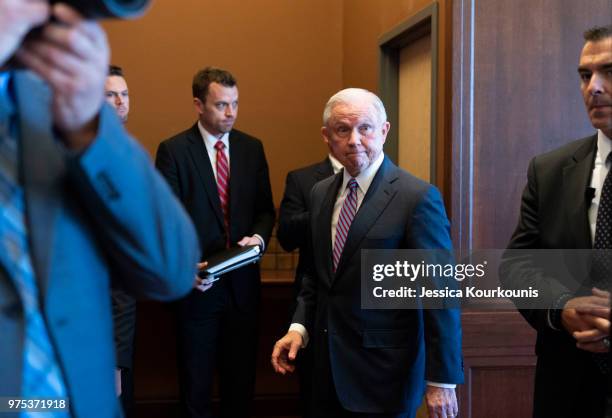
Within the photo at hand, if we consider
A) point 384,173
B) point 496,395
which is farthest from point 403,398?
point 496,395

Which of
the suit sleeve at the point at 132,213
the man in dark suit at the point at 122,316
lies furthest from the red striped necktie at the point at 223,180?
the suit sleeve at the point at 132,213

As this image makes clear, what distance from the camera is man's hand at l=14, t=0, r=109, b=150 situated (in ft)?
2.39

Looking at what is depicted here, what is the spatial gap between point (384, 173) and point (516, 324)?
50.2 inches

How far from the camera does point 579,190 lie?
2139 millimetres

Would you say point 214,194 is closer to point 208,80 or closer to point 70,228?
point 208,80

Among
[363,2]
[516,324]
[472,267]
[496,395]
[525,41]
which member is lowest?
[496,395]

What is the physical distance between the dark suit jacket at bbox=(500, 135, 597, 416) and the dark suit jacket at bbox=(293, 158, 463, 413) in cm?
26

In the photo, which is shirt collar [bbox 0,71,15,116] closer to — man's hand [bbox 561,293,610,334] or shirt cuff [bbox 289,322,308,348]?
man's hand [bbox 561,293,610,334]

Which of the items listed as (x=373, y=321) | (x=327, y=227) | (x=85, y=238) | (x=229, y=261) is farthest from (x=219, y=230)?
(x=85, y=238)

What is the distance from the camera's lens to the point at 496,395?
A: 10.9 ft

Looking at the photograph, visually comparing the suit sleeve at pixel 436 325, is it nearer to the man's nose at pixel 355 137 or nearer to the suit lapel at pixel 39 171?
the man's nose at pixel 355 137

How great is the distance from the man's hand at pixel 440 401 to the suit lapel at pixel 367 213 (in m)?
0.49

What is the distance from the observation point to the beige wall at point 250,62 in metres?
5.10

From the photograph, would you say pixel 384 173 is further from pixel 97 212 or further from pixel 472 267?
pixel 97 212
